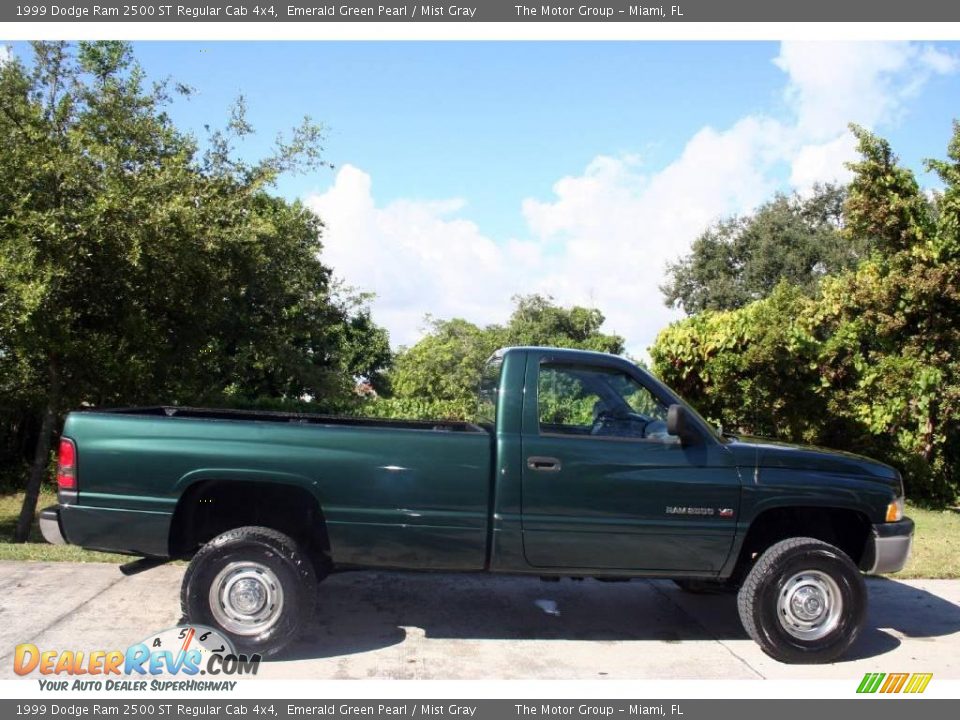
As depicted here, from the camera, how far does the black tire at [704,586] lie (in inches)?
222

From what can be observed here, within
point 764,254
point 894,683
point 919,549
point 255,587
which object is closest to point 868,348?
point 919,549

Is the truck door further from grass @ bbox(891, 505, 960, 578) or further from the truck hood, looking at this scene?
grass @ bbox(891, 505, 960, 578)

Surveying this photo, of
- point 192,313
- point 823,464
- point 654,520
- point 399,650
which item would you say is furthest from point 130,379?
point 823,464

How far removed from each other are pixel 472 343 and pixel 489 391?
669 inches

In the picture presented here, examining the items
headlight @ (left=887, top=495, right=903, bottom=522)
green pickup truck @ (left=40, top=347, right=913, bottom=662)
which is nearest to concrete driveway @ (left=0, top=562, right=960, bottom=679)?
green pickup truck @ (left=40, top=347, right=913, bottom=662)

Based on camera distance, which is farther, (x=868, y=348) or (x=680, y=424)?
(x=868, y=348)

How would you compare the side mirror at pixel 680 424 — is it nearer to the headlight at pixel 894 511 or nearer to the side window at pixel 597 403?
the side window at pixel 597 403

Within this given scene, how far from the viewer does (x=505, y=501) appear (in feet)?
16.3

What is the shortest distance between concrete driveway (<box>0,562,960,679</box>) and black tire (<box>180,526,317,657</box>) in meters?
0.21

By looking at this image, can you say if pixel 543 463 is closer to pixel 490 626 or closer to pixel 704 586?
pixel 490 626

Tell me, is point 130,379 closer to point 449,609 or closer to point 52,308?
point 52,308

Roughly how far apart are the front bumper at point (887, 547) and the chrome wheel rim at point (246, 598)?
3802mm

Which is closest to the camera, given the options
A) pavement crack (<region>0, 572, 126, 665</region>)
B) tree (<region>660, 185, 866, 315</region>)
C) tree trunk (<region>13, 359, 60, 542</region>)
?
pavement crack (<region>0, 572, 126, 665</region>)

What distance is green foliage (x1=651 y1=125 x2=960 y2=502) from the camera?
1029cm
